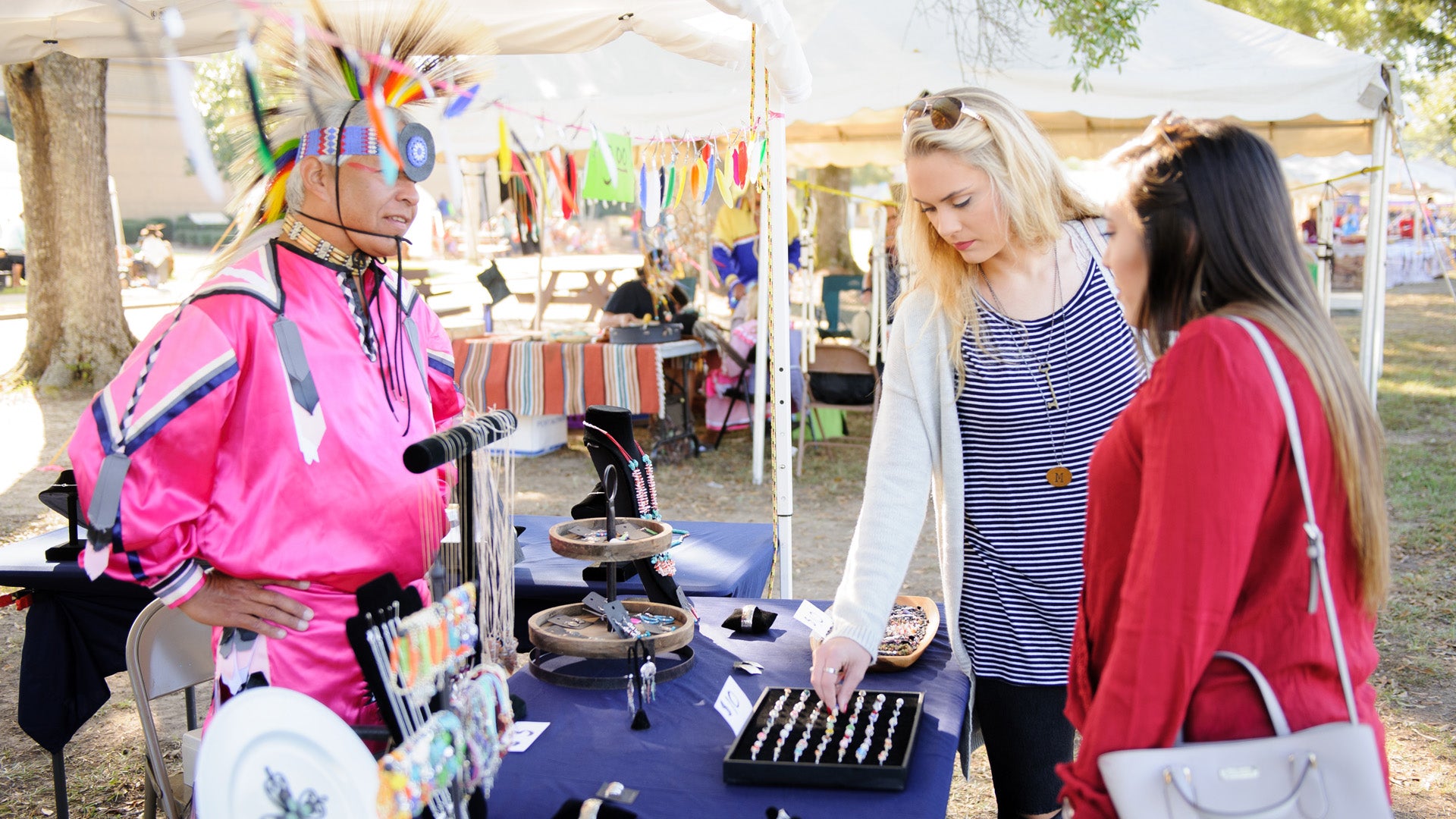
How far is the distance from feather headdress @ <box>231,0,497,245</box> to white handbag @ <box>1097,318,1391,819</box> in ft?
4.06

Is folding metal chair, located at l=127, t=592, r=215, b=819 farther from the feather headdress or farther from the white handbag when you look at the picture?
the white handbag

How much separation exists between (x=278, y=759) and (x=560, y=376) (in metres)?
5.99

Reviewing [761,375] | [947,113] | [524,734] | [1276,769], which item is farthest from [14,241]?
[1276,769]

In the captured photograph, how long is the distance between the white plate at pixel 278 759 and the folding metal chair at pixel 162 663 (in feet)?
3.76

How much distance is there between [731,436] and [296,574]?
6.52 meters

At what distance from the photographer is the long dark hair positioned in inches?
39.3

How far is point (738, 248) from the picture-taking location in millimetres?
7715

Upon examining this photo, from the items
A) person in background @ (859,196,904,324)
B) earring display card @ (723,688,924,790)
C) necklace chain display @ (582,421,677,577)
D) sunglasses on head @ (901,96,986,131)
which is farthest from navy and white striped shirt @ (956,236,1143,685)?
person in background @ (859,196,904,324)

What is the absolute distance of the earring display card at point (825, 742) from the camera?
144 centimetres

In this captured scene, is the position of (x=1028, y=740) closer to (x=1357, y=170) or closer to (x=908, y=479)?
(x=908, y=479)

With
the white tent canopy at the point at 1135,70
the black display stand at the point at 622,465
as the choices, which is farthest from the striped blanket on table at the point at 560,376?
the black display stand at the point at 622,465

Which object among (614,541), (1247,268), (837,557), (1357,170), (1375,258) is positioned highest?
(1357,170)

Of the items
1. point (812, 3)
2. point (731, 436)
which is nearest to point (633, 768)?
point (812, 3)

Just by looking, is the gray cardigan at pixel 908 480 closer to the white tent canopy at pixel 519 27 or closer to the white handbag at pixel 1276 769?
the white handbag at pixel 1276 769
